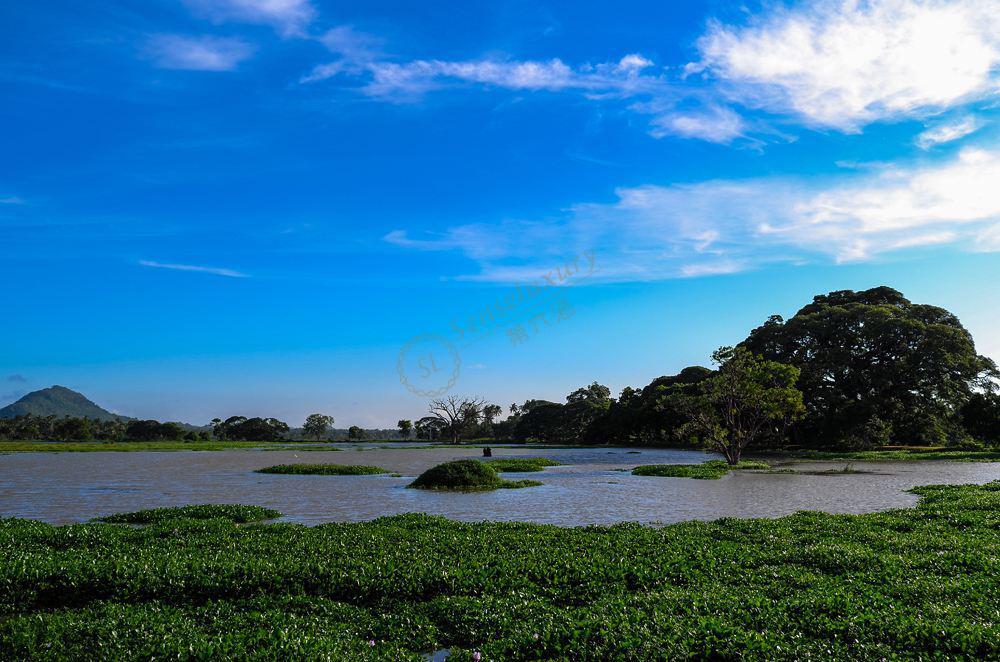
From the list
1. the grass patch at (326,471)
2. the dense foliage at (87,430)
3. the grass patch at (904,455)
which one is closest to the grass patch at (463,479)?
the grass patch at (326,471)

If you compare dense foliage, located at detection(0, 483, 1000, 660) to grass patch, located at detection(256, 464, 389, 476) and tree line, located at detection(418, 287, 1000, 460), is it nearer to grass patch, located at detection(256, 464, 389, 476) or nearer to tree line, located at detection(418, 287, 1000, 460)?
grass patch, located at detection(256, 464, 389, 476)

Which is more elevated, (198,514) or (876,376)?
(876,376)

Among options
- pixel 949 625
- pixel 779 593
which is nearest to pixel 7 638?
pixel 779 593

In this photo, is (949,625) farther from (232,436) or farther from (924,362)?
(232,436)

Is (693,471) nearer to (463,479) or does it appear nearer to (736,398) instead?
(736,398)

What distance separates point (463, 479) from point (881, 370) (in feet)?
213

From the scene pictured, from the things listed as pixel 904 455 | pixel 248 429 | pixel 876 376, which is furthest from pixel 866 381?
pixel 248 429

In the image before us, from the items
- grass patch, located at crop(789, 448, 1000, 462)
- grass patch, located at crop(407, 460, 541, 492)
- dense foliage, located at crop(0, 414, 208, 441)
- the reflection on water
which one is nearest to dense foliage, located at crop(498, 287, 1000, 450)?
grass patch, located at crop(789, 448, 1000, 462)

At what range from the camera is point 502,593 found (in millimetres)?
13312

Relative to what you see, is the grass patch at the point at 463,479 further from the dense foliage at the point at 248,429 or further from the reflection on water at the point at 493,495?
the dense foliage at the point at 248,429

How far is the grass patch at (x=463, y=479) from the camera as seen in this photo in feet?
130

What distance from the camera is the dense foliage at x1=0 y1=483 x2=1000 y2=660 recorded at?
988 cm

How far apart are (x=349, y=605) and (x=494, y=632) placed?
137 inches

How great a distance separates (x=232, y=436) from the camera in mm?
184625
